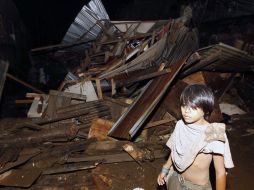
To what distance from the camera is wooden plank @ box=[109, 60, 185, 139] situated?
5045mm

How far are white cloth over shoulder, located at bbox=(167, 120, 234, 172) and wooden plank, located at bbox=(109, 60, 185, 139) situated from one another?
6.75ft

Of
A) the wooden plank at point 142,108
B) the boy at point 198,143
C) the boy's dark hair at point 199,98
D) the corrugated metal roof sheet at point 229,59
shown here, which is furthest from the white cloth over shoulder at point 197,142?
the corrugated metal roof sheet at point 229,59

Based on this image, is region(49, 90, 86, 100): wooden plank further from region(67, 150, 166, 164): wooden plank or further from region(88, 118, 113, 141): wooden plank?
region(67, 150, 166, 164): wooden plank

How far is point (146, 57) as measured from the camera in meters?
7.44

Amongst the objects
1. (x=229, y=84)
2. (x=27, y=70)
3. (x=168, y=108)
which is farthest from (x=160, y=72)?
(x=27, y=70)

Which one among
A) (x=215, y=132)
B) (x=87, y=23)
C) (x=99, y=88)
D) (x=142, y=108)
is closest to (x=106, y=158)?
(x=142, y=108)

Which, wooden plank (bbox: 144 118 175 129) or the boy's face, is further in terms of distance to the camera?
wooden plank (bbox: 144 118 175 129)

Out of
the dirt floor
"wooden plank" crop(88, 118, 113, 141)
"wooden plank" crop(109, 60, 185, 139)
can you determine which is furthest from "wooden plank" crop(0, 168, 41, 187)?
"wooden plank" crop(109, 60, 185, 139)

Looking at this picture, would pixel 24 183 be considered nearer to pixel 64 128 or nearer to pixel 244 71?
pixel 64 128

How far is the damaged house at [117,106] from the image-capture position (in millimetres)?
5094

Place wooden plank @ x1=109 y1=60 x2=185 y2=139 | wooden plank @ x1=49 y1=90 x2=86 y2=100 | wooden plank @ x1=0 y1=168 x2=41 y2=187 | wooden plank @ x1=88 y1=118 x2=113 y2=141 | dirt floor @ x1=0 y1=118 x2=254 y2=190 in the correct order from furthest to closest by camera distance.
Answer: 1. wooden plank @ x1=49 y1=90 x2=86 y2=100
2. wooden plank @ x1=88 y1=118 x2=113 y2=141
3. wooden plank @ x1=109 y1=60 x2=185 y2=139
4. dirt floor @ x1=0 y1=118 x2=254 y2=190
5. wooden plank @ x1=0 y1=168 x2=41 y2=187

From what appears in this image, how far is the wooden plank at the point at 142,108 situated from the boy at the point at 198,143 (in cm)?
204

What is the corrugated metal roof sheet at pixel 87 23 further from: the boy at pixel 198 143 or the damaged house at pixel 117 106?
the boy at pixel 198 143

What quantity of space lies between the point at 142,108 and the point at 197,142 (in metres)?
2.86
